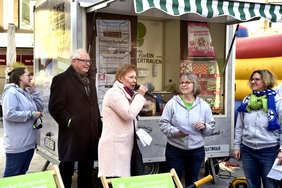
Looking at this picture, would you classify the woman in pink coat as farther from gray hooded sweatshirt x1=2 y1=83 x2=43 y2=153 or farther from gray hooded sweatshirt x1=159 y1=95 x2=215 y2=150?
gray hooded sweatshirt x1=2 y1=83 x2=43 y2=153

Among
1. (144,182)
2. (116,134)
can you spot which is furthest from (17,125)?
(144,182)

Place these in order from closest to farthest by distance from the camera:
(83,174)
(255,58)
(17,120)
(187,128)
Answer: (187,128) → (17,120) → (83,174) → (255,58)

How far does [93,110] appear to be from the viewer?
4125mm

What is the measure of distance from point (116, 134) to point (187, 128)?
2.63ft

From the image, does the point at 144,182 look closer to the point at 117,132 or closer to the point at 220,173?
the point at 117,132

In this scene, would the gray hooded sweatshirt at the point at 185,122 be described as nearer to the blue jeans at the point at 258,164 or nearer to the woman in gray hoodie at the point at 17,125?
the blue jeans at the point at 258,164

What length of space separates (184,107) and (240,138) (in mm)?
659

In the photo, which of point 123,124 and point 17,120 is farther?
point 17,120

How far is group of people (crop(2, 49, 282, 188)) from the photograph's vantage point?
11.3 feet

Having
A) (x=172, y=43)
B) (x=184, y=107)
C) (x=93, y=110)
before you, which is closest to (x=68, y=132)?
(x=93, y=110)

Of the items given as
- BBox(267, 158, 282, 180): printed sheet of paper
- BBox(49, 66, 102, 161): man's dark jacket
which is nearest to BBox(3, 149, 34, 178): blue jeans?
BBox(49, 66, 102, 161): man's dark jacket

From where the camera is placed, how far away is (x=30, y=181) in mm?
Result: 2252

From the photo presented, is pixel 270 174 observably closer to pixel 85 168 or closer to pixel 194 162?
pixel 194 162

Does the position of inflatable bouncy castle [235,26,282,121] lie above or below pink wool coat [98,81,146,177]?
above
